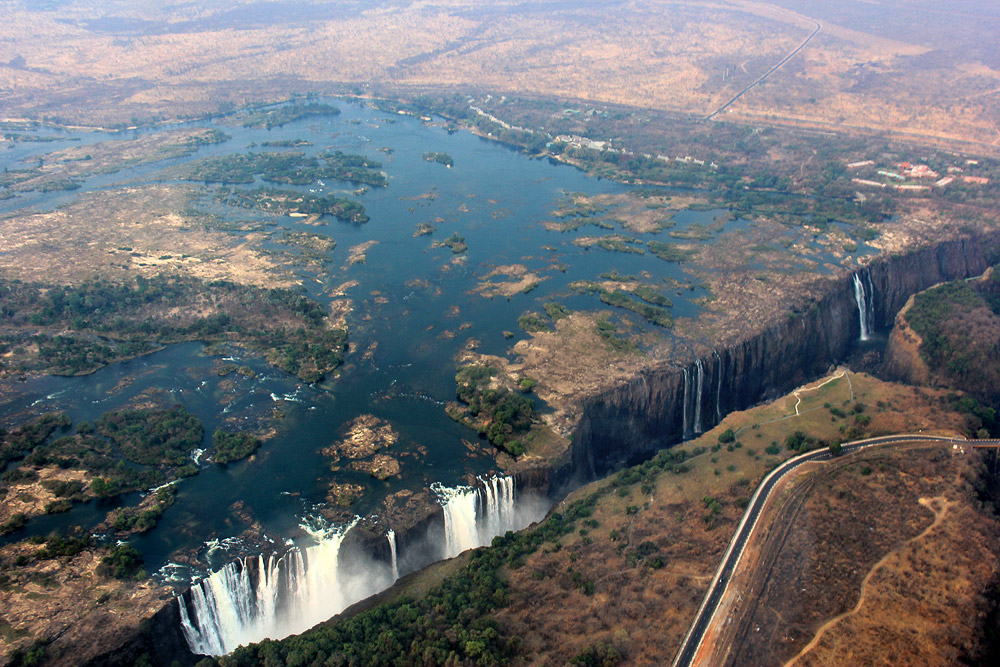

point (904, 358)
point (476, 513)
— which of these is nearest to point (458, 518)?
point (476, 513)

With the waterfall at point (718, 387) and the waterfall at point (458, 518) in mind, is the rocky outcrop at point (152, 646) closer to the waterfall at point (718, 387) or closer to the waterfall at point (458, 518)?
the waterfall at point (458, 518)

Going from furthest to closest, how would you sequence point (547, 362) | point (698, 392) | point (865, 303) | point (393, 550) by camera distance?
point (865, 303) < point (547, 362) < point (698, 392) < point (393, 550)

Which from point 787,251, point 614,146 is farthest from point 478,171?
point 787,251

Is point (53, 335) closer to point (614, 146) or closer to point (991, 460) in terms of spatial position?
point (991, 460)

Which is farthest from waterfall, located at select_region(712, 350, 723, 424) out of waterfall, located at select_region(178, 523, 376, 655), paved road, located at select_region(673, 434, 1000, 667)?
waterfall, located at select_region(178, 523, 376, 655)

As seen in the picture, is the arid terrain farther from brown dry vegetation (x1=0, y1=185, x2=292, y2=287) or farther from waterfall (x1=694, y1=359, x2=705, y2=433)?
brown dry vegetation (x1=0, y1=185, x2=292, y2=287)

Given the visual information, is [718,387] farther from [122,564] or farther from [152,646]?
[122,564]
